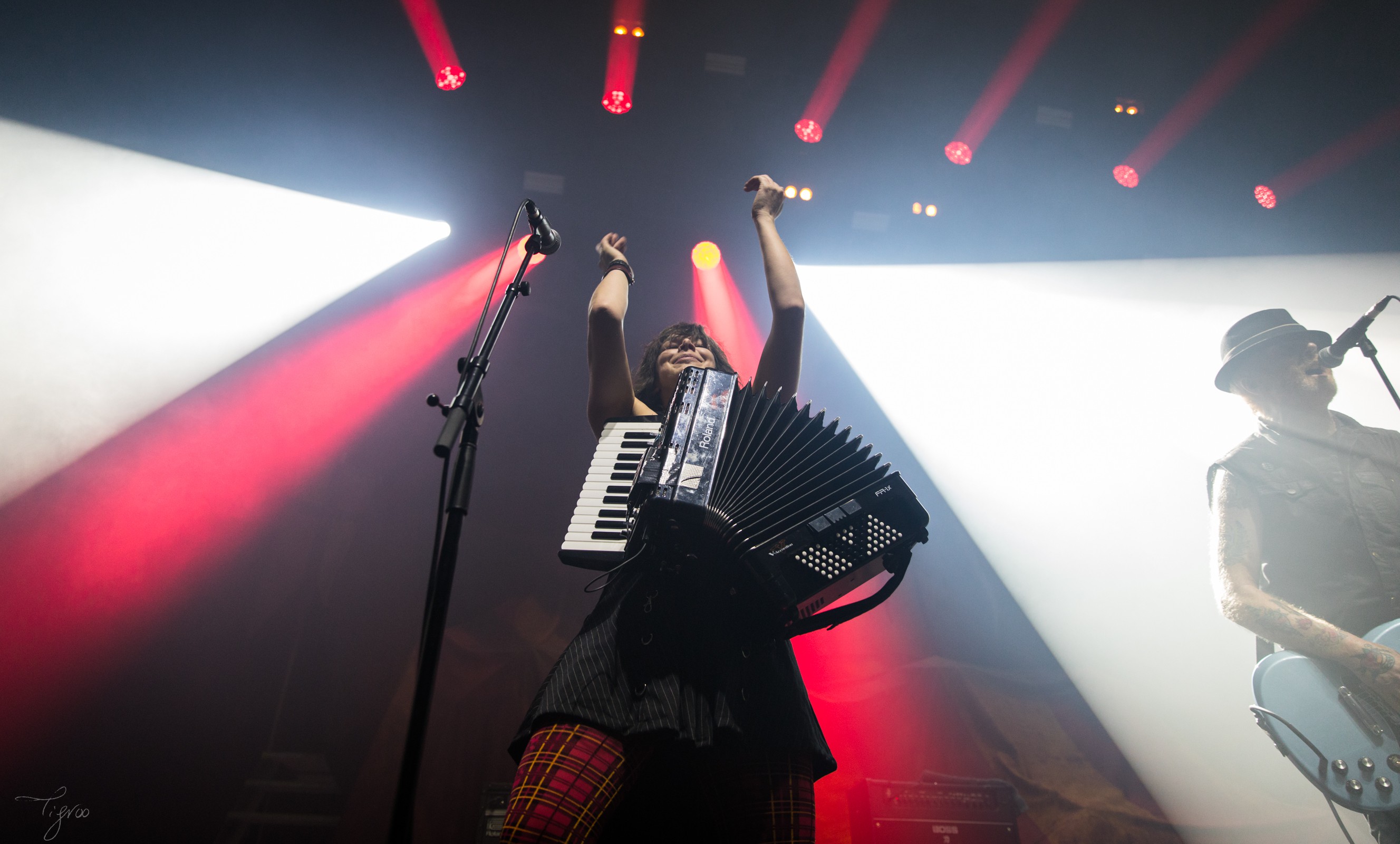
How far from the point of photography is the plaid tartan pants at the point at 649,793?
97 centimetres

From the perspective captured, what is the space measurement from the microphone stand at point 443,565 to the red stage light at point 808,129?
10.0ft

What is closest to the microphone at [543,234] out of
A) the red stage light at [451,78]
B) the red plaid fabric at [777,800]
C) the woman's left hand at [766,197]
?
the woman's left hand at [766,197]

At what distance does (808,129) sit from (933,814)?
3.66m

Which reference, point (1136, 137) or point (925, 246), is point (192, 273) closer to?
point (925, 246)

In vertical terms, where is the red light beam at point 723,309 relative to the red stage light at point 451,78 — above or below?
below

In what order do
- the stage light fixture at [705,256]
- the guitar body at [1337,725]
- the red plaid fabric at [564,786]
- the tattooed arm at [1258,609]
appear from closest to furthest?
1. the red plaid fabric at [564,786]
2. the guitar body at [1337,725]
3. the tattooed arm at [1258,609]
4. the stage light fixture at [705,256]

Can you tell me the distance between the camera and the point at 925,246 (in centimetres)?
428

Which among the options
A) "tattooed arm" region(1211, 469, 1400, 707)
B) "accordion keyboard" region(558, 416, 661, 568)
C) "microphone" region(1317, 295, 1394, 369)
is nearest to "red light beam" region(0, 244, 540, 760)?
"accordion keyboard" region(558, 416, 661, 568)

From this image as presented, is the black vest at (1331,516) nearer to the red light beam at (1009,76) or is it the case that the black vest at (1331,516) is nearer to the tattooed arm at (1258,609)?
the tattooed arm at (1258,609)

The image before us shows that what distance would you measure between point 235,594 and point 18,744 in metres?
0.76

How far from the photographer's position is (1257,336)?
2752 millimetres

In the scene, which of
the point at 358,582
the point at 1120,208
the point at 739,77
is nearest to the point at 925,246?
the point at 1120,208

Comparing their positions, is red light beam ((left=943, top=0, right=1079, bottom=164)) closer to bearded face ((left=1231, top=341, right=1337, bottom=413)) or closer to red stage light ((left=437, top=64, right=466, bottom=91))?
bearded face ((left=1231, top=341, right=1337, bottom=413))

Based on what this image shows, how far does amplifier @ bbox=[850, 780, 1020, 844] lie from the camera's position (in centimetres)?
231
